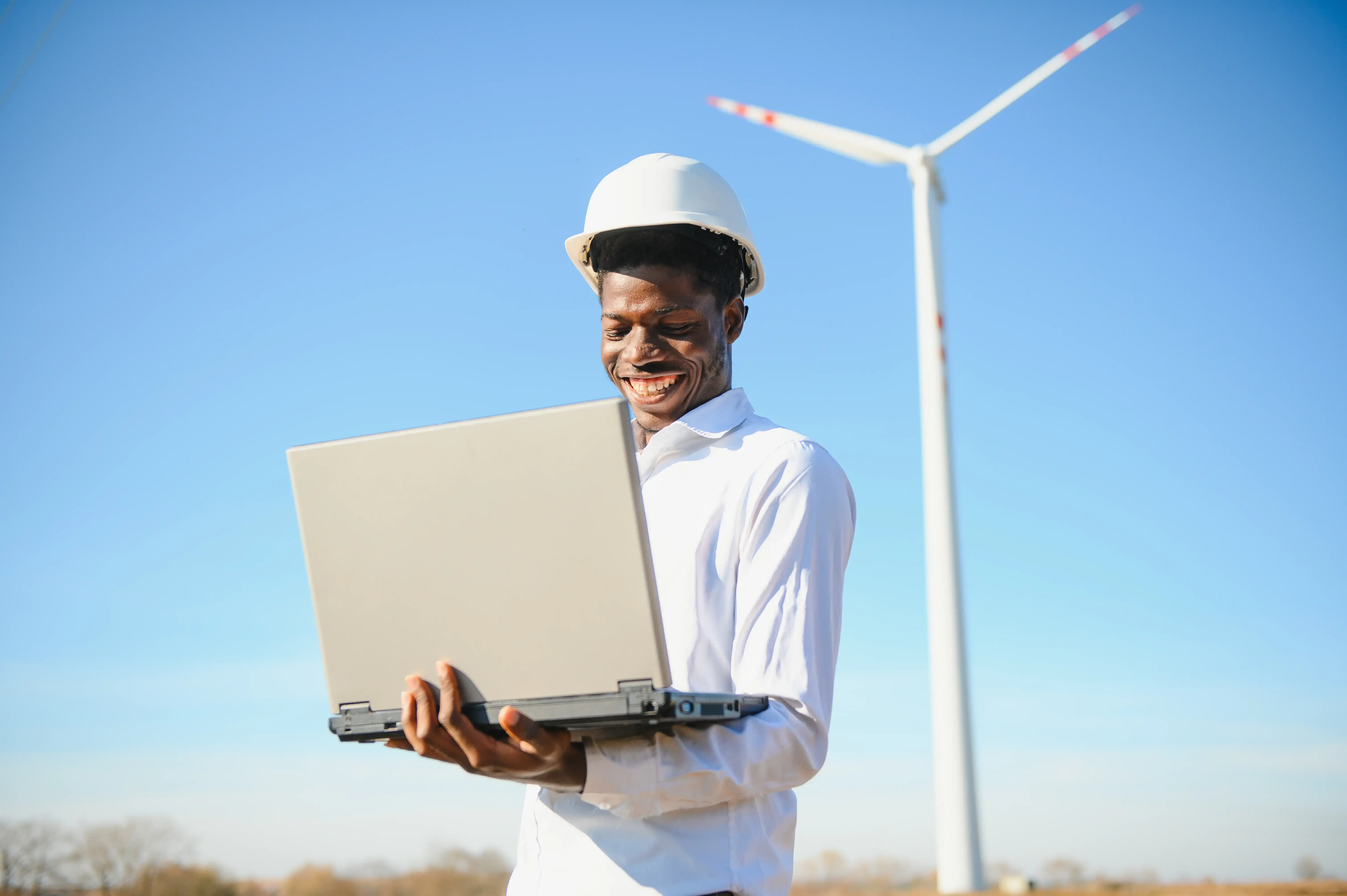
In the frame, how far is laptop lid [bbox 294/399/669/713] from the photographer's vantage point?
2.66m

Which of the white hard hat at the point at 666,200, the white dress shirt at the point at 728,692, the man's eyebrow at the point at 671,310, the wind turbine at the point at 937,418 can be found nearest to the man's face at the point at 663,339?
the man's eyebrow at the point at 671,310

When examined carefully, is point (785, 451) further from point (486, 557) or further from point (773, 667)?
point (486, 557)

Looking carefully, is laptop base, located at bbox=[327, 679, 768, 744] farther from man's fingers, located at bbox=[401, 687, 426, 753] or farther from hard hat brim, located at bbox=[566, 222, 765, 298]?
hard hat brim, located at bbox=[566, 222, 765, 298]

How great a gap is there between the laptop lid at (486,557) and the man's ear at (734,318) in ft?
5.24

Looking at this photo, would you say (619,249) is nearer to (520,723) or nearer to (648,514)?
(648,514)

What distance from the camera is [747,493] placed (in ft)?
11.2

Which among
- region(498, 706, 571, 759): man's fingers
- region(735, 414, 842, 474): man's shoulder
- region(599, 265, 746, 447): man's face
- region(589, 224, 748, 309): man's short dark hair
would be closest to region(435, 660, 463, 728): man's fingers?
region(498, 706, 571, 759): man's fingers

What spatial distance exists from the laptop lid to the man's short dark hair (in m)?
1.40

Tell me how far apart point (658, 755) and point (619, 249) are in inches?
73.4

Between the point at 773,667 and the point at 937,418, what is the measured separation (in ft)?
74.3

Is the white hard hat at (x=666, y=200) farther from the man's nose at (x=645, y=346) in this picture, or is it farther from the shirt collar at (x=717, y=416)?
the shirt collar at (x=717, y=416)

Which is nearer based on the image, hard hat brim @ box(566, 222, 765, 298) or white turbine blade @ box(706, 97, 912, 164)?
hard hat brim @ box(566, 222, 765, 298)

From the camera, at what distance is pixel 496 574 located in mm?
2783

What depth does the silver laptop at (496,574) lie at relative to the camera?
2.65 m
